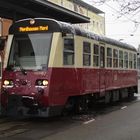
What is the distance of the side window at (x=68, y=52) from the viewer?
15555 mm

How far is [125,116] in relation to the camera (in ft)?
57.8

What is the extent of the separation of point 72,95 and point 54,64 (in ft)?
5.31

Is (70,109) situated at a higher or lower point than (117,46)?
lower

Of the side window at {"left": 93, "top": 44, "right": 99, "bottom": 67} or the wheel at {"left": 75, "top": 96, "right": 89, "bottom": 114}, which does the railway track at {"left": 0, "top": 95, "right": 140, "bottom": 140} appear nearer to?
the wheel at {"left": 75, "top": 96, "right": 89, "bottom": 114}

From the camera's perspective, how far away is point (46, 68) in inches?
583

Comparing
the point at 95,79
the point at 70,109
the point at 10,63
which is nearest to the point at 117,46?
the point at 95,79

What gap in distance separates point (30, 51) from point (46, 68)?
1.05 metres

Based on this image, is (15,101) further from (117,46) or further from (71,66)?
(117,46)

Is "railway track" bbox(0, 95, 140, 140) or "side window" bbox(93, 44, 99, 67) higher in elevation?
"side window" bbox(93, 44, 99, 67)

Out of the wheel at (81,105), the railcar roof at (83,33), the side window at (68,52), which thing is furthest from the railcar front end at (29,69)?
the wheel at (81,105)

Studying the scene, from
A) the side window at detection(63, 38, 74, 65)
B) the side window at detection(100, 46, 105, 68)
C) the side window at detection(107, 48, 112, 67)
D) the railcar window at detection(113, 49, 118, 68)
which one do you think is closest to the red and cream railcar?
the side window at detection(63, 38, 74, 65)

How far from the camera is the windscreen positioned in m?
15.1

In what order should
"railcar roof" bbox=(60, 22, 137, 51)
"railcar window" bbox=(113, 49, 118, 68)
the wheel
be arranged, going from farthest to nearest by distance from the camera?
"railcar window" bbox=(113, 49, 118, 68) → the wheel → "railcar roof" bbox=(60, 22, 137, 51)

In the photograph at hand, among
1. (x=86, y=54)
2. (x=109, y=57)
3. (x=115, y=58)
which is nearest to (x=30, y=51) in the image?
(x=86, y=54)
